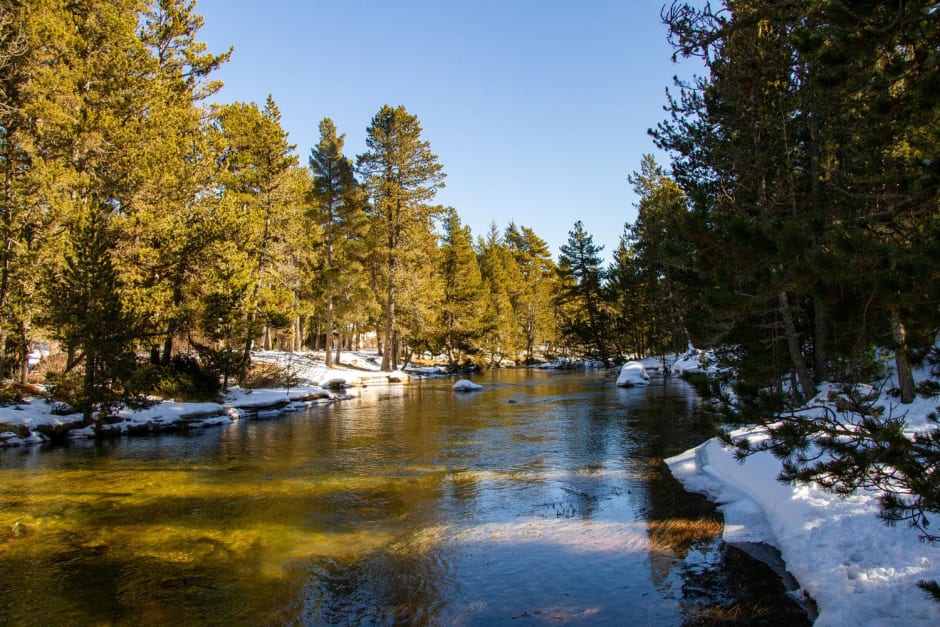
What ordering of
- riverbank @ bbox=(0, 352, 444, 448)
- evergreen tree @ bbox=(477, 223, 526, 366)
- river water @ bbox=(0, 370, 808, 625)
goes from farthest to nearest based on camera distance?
evergreen tree @ bbox=(477, 223, 526, 366)
riverbank @ bbox=(0, 352, 444, 448)
river water @ bbox=(0, 370, 808, 625)

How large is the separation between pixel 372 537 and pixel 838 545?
6.37m

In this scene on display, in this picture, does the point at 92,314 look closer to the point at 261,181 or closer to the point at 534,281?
the point at 261,181

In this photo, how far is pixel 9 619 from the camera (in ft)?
19.2

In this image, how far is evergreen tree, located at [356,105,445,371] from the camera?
124ft

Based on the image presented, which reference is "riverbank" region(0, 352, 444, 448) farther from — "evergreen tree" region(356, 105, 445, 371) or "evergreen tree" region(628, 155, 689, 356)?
"evergreen tree" region(628, 155, 689, 356)

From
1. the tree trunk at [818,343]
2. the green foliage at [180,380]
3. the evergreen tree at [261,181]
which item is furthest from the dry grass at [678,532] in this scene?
the evergreen tree at [261,181]

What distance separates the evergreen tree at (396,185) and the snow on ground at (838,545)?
3024 cm

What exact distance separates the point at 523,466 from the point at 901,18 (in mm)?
10795

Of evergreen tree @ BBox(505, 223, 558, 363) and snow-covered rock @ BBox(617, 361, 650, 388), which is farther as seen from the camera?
evergreen tree @ BBox(505, 223, 558, 363)

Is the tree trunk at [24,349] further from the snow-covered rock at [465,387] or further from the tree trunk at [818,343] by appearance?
the tree trunk at [818,343]

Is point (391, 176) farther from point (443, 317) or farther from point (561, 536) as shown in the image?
point (561, 536)

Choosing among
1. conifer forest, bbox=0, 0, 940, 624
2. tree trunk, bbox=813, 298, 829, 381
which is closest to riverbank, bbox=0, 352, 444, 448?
conifer forest, bbox=0, 0, 940, 624

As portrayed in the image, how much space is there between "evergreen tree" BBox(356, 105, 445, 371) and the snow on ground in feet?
99.2

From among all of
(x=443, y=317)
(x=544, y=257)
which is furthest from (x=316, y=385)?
(x=544, y=257)
